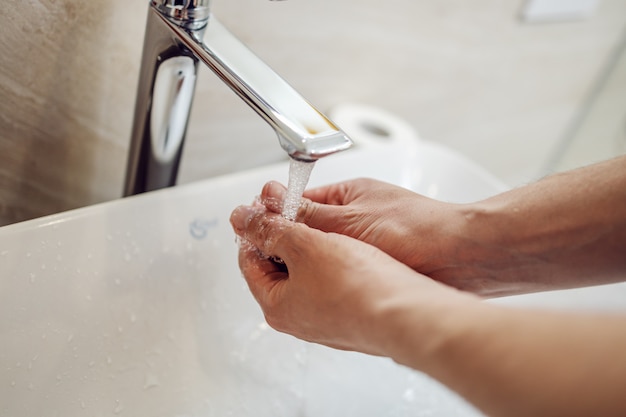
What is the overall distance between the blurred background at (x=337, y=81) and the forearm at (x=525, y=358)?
376 millimetres

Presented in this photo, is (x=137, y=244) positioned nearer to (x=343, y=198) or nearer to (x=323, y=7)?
(x=343, y=198)

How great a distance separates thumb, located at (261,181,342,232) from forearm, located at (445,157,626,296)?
109mm

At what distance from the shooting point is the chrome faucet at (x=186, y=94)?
34 cm

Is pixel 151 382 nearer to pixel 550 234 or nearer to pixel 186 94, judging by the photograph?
pixel 186 94

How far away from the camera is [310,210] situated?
46cm

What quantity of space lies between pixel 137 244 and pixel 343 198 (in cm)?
19

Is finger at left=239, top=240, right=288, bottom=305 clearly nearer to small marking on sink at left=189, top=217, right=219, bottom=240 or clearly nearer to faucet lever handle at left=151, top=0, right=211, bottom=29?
small marking on sink at left=189, top=217, right=219, bottom=240

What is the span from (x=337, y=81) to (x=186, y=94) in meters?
0.31

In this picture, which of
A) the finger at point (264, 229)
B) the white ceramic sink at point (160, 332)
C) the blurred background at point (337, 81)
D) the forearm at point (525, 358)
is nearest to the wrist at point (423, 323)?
the forearm at point (525, 358)

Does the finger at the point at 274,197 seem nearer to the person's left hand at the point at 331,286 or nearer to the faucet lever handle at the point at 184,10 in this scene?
the person's left hand at the point at 331,286

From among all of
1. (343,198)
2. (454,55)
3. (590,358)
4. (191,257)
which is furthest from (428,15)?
(590,358)

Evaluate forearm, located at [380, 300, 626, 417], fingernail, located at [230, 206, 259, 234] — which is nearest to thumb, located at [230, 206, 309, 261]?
fingernail, located at [230, 206, 259, 234]

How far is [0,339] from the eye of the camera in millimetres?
385

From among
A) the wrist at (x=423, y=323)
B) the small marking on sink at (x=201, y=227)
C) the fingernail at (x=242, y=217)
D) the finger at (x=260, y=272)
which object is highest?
the wrist at (x=423, y=323)
